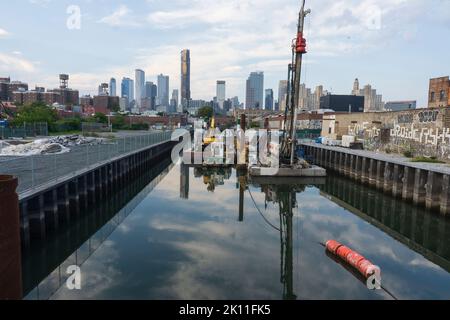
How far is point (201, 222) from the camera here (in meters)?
20.8

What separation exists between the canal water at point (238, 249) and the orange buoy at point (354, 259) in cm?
39

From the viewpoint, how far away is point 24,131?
176 ft

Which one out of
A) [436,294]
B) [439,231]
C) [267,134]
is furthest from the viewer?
[267,134]

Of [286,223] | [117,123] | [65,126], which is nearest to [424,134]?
[286,223]

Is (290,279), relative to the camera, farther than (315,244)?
No

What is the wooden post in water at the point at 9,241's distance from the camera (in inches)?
305

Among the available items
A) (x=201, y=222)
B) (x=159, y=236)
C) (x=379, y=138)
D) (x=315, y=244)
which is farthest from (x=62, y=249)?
(x=379, y=138)

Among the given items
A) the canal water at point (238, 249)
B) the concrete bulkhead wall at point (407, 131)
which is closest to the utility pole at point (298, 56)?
the canal water at point (238, 249)

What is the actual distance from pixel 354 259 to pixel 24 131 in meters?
52.6

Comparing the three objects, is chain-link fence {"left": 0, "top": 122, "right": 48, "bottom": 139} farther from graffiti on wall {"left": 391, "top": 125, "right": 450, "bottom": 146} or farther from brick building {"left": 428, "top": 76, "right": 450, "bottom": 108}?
brick building {"left": 428, "top": 76, "right": 450, "bottom": 108}

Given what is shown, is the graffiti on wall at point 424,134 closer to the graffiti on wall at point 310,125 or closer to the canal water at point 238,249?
the canal water at point 238,249

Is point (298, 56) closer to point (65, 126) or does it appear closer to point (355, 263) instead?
point (355, 263)
